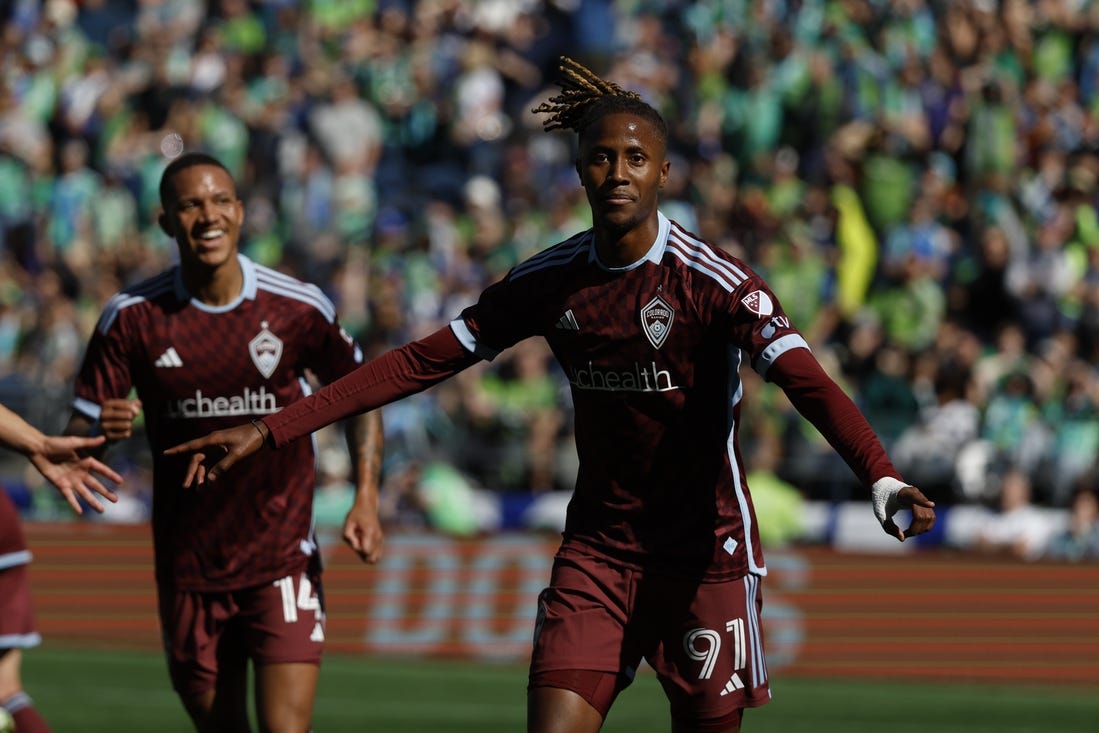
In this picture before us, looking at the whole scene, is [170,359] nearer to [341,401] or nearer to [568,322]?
[341,401]

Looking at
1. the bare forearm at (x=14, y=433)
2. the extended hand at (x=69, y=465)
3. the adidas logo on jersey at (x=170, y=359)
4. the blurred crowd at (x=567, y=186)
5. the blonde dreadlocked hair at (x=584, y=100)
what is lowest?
the extended hand at (x=69, y=465)

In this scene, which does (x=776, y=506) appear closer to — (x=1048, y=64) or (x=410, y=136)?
(x=1048, y=64)

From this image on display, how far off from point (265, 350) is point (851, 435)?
2769 mm

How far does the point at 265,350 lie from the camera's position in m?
7.73

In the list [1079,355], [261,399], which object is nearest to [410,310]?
[1079,355]

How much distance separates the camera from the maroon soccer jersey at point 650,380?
20.7 feet

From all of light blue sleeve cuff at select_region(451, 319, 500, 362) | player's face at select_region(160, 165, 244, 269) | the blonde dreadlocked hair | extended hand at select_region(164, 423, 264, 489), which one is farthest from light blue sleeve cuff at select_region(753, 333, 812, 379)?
player's face at select_region(160, 165, 244, 269)

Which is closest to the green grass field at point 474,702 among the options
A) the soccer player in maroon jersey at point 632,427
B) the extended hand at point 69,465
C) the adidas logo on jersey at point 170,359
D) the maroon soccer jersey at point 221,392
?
the maroon soccer jersey at point 221,392

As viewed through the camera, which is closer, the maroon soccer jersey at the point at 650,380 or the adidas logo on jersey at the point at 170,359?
the maroon soccer jersey at the point at 650,380

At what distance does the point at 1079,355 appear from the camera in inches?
596

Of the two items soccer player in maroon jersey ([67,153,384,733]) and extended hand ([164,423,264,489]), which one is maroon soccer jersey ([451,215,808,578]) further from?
soccer player in maroon jersey ([67,153,384,733])

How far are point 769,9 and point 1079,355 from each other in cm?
521

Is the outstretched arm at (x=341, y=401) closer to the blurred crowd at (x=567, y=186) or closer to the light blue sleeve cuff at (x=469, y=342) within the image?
the light blue sleeve cuff at (x=469, y=342)

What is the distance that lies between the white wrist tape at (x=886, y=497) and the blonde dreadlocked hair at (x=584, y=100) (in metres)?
1.40
